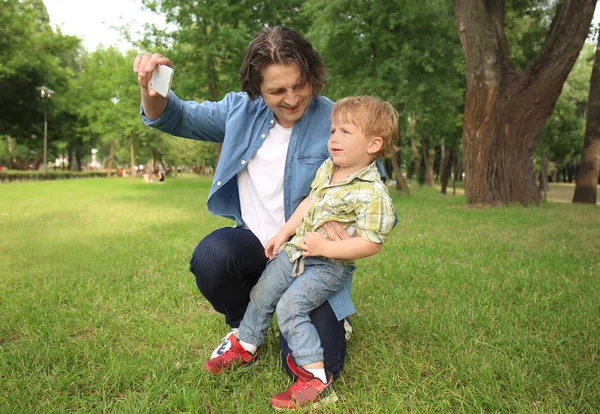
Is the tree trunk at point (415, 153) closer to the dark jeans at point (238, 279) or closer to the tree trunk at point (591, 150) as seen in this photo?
the tree trunk at point (591, 150)

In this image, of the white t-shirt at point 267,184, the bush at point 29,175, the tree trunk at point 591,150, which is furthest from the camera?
the bush at point 29,175

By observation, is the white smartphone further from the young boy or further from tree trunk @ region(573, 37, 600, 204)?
tree trunk @ region(573, 37, 600, 204)

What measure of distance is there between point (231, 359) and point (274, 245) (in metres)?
0.64

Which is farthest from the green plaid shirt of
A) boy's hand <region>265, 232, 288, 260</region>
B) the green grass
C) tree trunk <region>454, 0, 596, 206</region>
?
tree trunk <region>454, 0, 596, 206</region>

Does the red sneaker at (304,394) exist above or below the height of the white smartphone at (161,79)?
below

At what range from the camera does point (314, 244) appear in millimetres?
2295

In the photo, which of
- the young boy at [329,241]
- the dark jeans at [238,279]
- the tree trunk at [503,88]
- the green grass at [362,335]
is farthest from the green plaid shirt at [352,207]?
the tree trunk at [503,88]

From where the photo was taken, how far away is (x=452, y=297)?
12.6ft

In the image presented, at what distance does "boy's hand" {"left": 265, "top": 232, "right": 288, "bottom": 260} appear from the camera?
8.59ft

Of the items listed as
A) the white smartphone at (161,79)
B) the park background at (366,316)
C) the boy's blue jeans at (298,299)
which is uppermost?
the white smartphone at (161,79)

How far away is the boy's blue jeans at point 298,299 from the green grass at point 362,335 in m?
0.25

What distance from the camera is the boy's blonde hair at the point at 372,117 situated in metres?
2.31

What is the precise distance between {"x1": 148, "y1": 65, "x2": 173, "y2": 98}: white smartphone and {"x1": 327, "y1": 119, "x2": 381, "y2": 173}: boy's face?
83cm

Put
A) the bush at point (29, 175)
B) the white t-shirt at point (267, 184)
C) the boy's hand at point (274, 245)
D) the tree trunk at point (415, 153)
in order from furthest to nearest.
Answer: the tree trunk at point (415, 153) → the bush at point (29, 175) → the white t-shirt at point (267, 184) → the boy's hand at point (274, 245)
